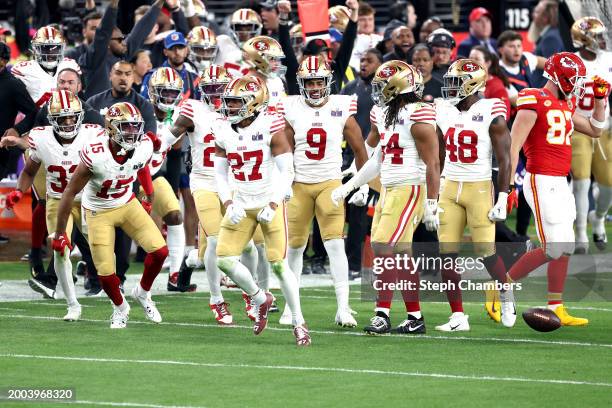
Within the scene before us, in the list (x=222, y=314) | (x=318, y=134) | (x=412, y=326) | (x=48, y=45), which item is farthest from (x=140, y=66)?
(x=412, y=326)

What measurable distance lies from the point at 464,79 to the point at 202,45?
13.0 feet

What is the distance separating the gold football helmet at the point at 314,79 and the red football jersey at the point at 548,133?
1.37 metres

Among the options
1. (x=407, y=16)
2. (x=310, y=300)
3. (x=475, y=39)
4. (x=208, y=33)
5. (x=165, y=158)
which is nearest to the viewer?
(x=310, y=300)

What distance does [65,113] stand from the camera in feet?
33.3

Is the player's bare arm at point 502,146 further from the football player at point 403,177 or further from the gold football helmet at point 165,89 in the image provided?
the gold football helmet at point 165,89

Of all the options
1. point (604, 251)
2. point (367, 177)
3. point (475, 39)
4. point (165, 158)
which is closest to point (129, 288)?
point (165, 158)

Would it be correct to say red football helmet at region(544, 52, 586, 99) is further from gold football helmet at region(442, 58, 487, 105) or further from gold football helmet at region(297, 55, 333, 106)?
gold football helmet at region(297, 55, 333, 106)

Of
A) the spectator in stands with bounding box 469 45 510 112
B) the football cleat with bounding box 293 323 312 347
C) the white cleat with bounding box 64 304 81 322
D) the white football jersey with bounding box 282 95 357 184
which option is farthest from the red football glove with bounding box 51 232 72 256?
the spectator in stands with bounding box 469 45 510 112

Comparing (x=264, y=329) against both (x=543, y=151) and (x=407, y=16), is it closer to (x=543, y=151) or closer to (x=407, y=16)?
(x=543, y=151)

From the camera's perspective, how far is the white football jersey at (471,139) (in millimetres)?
9555

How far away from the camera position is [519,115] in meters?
9.61

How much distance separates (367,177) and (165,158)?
118 inches

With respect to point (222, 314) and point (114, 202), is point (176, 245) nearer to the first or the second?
point (222, 314)

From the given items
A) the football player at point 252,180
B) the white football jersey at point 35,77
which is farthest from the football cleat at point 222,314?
the white football jersey at point 35,77
